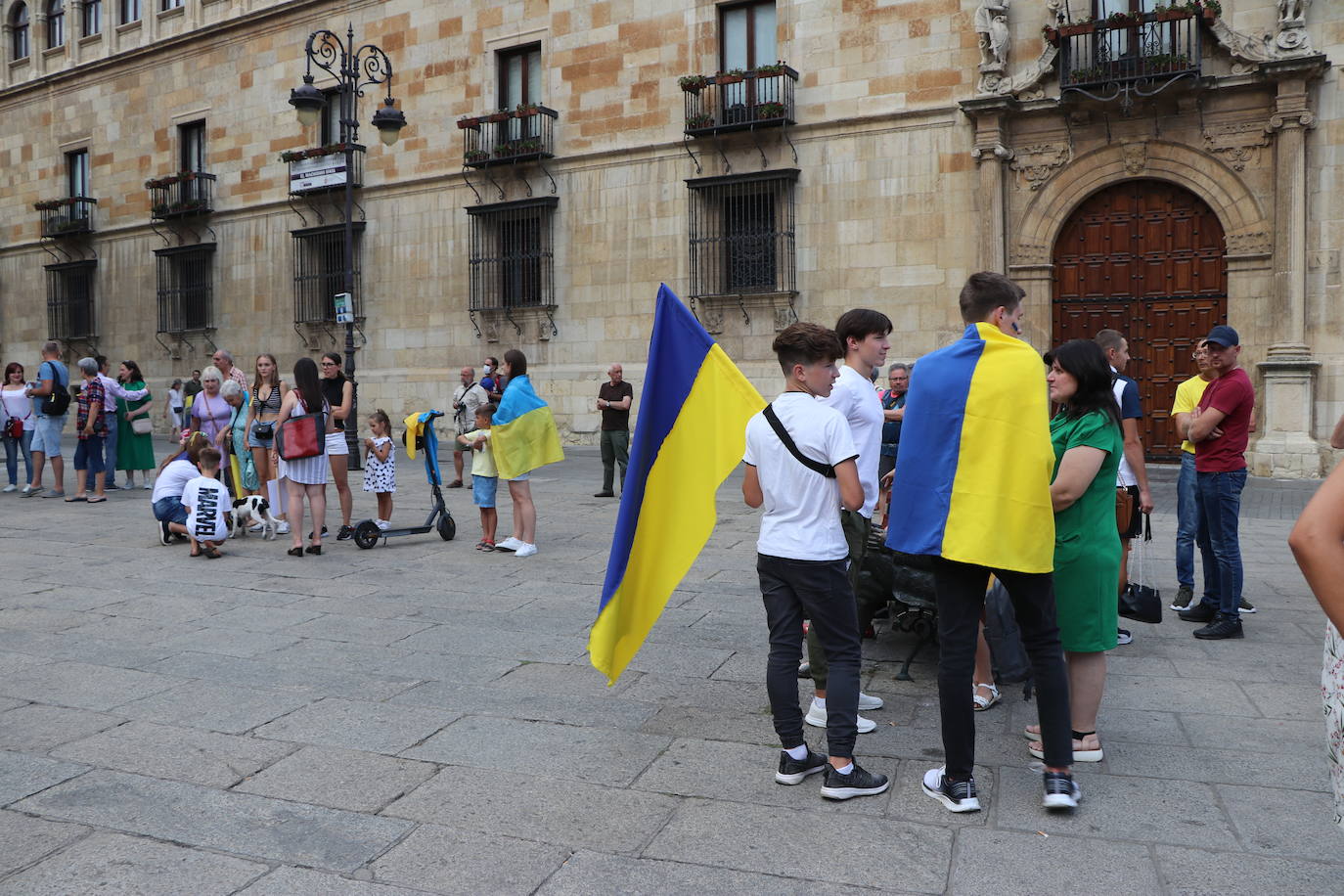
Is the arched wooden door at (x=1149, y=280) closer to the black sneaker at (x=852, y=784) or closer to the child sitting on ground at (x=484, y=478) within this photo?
the child sitting on ground at (x=484, y=478)

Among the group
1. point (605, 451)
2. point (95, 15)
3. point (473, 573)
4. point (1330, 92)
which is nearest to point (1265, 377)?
point (1330, 92)

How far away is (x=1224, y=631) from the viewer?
6156mm

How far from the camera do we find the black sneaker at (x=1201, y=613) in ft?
21.6

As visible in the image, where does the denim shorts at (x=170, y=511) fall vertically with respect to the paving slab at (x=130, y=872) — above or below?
above

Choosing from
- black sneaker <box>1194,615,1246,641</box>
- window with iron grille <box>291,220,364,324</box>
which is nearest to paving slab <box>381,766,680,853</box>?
black sneaker <box>1194,615,1246,641</box>

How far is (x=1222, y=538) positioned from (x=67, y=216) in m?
29.4

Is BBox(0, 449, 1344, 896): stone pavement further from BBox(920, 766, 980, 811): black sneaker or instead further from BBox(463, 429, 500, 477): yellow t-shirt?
BBox(463, 429, 500, 477): yellow t-shirt

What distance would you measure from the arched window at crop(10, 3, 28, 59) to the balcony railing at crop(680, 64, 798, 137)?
71.7ft

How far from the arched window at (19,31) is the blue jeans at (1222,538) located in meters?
33.0

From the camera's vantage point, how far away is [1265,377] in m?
14.7

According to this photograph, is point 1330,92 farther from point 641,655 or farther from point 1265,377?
point 641,655

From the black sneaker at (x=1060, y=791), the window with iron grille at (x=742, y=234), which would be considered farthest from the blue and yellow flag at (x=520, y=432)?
the window with iron grille at (x=742, y=234)

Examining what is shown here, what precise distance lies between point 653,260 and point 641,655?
46.2 ft

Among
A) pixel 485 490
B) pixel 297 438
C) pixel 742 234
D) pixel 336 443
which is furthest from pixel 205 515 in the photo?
pixel 742 234
